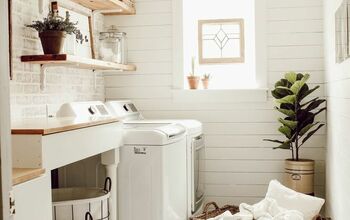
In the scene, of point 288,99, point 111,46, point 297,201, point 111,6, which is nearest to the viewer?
point 297,201

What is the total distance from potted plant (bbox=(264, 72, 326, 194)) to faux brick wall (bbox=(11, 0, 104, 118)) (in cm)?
165

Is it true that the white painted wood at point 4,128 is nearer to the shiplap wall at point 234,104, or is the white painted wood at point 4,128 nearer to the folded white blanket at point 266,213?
the folded white blanket at point 266,213

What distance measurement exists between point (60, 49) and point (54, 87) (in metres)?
0.46

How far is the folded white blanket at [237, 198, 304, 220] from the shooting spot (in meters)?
3.07

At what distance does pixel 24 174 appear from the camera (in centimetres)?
169

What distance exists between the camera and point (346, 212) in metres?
2.56

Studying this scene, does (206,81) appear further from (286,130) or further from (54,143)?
(54,143)

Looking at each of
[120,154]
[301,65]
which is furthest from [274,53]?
[120,154]

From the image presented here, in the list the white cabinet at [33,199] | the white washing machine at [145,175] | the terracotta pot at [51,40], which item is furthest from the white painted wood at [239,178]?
the white cabinet at [33,199]

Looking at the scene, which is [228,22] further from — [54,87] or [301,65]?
[54,87]

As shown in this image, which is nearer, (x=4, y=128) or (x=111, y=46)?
(x=4, y=128)

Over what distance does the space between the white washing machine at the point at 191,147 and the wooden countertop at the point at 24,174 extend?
1.63m

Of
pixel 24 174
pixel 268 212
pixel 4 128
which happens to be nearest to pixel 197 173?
pixel 268 212

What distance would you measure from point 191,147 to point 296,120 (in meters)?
0.88
